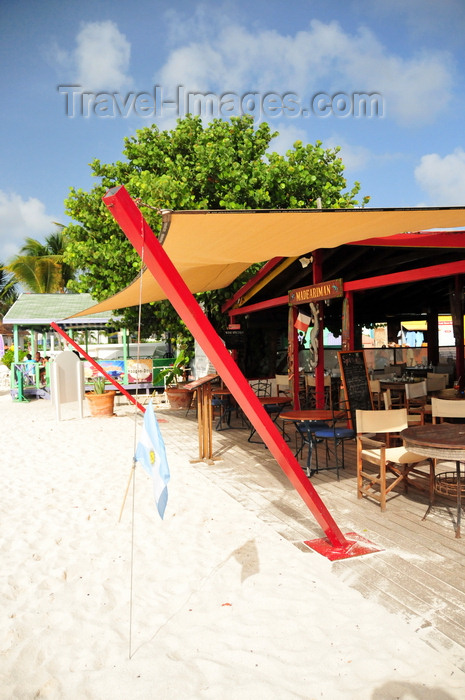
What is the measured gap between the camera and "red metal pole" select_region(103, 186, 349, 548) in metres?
2.91

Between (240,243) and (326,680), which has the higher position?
(240,243)

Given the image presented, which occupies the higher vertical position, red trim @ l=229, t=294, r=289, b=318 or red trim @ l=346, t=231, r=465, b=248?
red trim @ l=346, t=231, r=465, b=248

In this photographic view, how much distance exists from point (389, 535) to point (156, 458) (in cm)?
218

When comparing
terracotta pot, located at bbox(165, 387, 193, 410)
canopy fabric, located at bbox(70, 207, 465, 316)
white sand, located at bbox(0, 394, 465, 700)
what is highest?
canopy fabric, located at bbox(70, 207, 465, 316)

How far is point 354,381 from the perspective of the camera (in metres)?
7.17

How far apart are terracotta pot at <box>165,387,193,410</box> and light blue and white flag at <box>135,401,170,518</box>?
30.9 feet

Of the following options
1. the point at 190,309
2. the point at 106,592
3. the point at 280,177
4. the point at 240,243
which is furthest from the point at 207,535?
the point at 280,177

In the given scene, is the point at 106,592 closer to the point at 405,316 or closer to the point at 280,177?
the point at 280,177

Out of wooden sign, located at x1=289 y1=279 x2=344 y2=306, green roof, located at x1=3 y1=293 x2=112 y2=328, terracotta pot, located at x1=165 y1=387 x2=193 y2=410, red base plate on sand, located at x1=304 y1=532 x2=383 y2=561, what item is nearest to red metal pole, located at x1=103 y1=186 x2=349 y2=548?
red base plate on sand, located at x1=304 y1=532 x2=383 y2=561

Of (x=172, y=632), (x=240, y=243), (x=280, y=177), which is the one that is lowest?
(x=172, y=632)

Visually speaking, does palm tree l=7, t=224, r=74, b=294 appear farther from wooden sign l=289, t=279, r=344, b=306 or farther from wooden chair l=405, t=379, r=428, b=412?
wooden chair l=405, t=379, r=428, b=412

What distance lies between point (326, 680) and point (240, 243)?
11.8ft

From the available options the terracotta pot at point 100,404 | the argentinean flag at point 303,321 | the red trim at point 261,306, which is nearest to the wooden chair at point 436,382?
the argentinean flag at point 303,321

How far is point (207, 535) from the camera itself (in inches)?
156
